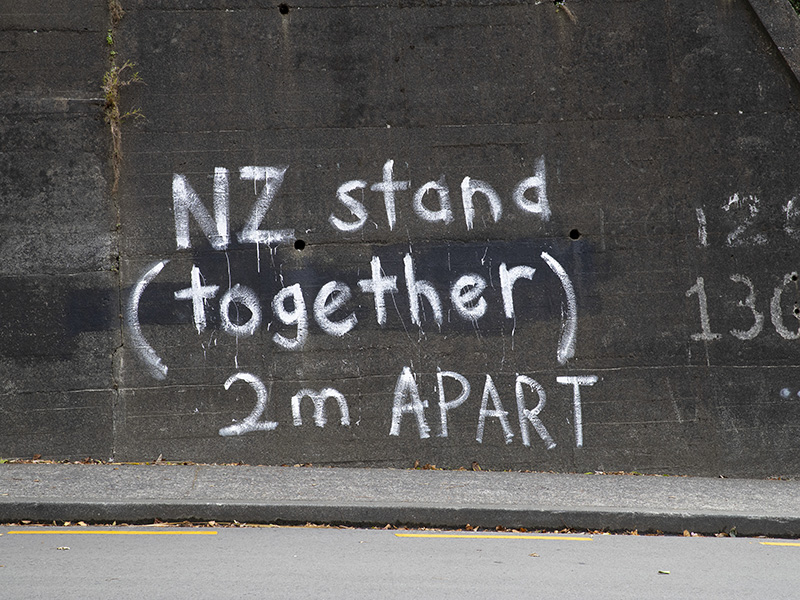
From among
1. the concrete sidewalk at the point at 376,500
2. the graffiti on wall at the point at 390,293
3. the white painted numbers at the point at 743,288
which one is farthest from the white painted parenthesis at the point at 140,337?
the white painted numbers at the point at 743,288

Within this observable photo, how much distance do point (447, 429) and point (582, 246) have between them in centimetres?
208

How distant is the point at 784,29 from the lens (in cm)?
815

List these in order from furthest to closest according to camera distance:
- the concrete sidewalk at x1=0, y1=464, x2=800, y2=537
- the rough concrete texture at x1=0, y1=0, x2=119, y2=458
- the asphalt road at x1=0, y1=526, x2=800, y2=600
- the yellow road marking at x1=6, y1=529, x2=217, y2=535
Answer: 1. the rough concrete texture at x1=0, y1=0, x2=119, y2=458
2. the concrete sidewalk at x1=0, y1=464, x2=800, y2=537
3. the yellow road marking at x1=6, y1=529, x2=217, y2=535
4. the asphalt road at x1=0, y1=526, x2=800, y2=600

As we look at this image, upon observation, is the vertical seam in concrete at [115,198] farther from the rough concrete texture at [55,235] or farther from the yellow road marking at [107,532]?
the yellow road marking at [107,532]

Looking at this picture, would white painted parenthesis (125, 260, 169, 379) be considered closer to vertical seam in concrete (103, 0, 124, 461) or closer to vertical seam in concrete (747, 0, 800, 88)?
vertical seam in concrete (103, 0, 124, 461)

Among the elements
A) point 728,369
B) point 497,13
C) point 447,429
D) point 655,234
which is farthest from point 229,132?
point 728,369

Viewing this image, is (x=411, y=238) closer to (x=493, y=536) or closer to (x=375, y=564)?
(x=493, y=536)

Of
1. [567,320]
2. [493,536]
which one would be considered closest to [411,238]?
[567,320]

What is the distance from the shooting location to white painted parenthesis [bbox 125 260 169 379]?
7.99m

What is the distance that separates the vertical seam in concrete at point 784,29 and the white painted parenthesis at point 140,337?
6.06 meters

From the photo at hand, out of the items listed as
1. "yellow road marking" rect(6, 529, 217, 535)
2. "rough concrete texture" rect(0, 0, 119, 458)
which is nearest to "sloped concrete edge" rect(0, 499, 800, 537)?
"yellow road marking" rect(6, 529, 217, 535)

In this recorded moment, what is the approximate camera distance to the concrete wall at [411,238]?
7965 millimetres

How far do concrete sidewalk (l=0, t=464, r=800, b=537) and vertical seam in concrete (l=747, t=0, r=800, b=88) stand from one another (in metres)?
3.90

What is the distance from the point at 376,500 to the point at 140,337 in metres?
2.75
